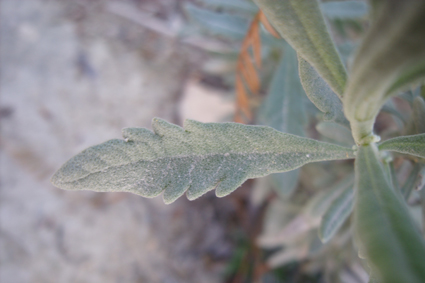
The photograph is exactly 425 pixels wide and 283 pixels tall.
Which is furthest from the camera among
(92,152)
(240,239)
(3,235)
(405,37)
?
(240,239)

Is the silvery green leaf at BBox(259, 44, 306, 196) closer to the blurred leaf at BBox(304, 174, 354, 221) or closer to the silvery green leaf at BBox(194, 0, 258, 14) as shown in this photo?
the blurred leaf at BBox(304, 174, 354, 221)

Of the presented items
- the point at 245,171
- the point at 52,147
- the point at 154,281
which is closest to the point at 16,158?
the point at 52,147

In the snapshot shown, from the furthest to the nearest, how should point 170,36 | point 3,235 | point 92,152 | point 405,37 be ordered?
A: point 170,36, point 3,235, point 92,152, point 405,37

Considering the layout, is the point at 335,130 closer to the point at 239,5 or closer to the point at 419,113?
the point at 419,113

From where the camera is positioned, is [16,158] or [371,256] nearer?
[371,256]

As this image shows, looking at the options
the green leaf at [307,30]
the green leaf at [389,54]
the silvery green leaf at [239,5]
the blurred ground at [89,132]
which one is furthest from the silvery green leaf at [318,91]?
the blurred ground at [89,132]

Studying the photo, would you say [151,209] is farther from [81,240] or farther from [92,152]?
[92,152]

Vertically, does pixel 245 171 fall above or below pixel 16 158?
below
